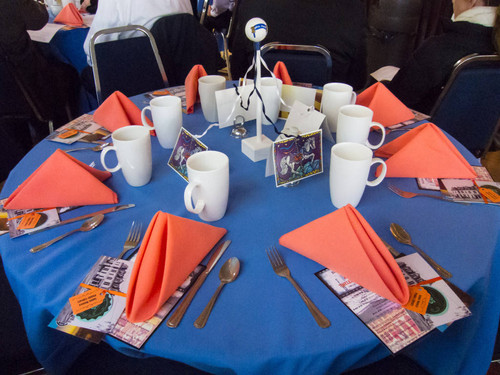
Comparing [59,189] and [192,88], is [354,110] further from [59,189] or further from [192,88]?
[59,189]

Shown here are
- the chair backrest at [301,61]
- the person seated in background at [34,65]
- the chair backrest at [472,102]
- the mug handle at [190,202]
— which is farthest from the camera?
the person seated in background at [34,65]

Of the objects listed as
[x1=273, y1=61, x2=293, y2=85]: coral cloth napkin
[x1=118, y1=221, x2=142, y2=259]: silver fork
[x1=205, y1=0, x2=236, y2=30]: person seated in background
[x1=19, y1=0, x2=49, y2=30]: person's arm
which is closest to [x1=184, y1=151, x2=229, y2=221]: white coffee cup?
[x1=118, y1=221, x2=142, y2=259]: silver fork

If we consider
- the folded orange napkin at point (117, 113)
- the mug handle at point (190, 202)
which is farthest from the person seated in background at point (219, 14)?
the mug handle at point (190, 202)

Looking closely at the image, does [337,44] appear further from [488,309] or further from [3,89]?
[3,89]

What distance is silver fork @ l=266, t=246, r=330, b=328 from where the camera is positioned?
0.54 m

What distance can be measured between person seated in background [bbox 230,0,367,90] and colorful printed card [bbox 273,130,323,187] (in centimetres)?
133

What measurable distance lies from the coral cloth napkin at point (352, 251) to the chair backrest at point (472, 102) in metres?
1.27

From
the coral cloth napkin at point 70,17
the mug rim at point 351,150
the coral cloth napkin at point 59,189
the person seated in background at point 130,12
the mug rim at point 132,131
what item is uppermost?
the person seated in background at point 130,12

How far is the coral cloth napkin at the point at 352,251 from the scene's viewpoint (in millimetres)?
565

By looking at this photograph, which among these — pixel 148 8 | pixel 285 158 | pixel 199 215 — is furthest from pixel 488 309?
pixel 148 8

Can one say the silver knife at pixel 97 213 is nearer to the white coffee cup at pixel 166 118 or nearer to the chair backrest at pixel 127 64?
the white coffee cup at pixel 166 118

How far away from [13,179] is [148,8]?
148cm

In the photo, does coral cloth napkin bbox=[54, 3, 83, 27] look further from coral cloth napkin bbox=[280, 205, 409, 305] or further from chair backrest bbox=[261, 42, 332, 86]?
coral cloth napkin bbox=[280, 205, 409, 305]

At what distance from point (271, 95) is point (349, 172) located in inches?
17.9
